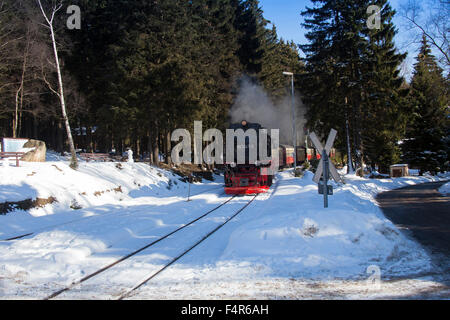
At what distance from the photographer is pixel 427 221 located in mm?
10438

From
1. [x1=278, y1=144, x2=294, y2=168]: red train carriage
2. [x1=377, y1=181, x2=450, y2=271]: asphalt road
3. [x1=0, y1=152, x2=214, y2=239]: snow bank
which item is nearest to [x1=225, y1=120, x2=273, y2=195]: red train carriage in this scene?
[x1=0, y1=152, x2=214, y2=239]: snow bank

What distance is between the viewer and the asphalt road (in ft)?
23.5

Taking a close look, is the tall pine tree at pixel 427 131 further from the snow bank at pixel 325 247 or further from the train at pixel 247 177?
the snow bank at pixel 325 247

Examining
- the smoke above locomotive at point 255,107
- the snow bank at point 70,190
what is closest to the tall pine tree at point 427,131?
the smoke above locomotive at point 255,107

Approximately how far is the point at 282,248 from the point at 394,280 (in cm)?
218

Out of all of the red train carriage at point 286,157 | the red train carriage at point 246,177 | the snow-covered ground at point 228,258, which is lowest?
the snow-covered ground at point 228,258

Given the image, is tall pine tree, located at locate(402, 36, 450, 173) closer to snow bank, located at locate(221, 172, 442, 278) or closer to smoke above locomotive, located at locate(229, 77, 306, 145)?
smoke above locomotive, located at locate(229, 77, 306, 145)

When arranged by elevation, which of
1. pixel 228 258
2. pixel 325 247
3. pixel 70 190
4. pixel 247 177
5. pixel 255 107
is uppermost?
pixel 255 107

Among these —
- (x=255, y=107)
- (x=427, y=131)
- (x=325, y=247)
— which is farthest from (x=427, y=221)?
(x=427, y=131)

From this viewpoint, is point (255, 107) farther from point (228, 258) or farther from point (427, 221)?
point (228, 258)

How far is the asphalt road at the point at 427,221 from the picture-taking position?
7.16 m

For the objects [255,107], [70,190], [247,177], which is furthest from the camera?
[255,107]

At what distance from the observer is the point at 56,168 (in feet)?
57.8
